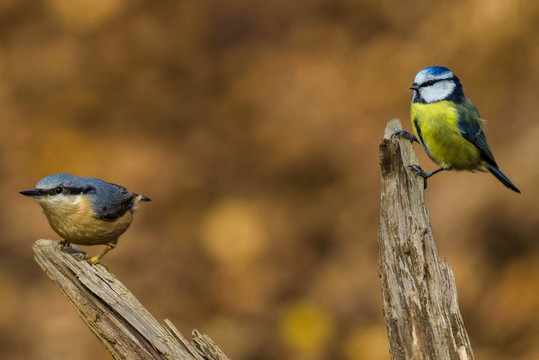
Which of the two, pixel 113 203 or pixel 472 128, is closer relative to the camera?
pixel 113 203

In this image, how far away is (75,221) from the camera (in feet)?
13.1

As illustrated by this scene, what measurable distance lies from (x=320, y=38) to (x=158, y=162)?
2.74 m

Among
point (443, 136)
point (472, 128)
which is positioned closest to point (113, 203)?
point (443, 136)

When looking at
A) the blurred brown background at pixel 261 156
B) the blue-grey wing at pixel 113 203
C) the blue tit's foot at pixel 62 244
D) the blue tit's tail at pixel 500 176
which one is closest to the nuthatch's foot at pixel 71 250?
the blue tit's foot at pixel 62 244

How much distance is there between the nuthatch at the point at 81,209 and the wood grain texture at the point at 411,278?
1.75 metres

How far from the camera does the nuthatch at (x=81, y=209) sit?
396 centimetres

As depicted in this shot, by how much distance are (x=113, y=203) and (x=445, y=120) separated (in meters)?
2.40

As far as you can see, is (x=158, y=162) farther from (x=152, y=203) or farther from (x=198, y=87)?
(x=198, y=87)

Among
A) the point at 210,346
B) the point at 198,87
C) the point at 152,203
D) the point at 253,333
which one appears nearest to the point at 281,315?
the point at 253,333

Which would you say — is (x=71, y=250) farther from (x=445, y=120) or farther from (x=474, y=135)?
(x=474, y=135)

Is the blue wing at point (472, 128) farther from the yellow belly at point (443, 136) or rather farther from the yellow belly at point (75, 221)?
the yellow belly at point (75, 221)

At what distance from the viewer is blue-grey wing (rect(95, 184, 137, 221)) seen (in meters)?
4.20

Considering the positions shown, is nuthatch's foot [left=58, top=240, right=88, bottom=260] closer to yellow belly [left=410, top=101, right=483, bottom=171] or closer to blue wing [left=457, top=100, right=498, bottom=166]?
yellow belly [left=410, top=101, right=483, bottom=171]

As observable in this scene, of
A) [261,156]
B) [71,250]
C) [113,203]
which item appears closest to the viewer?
[71,250]
